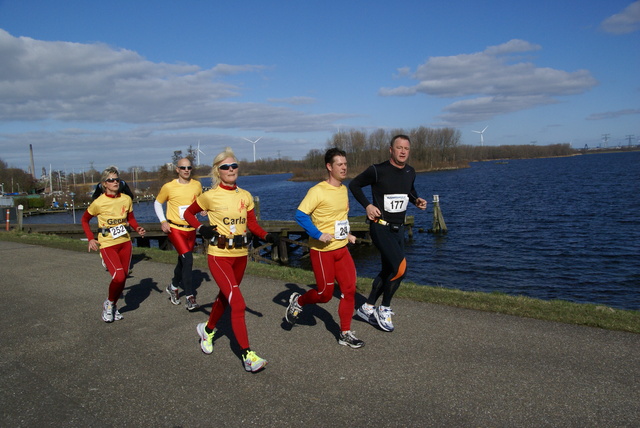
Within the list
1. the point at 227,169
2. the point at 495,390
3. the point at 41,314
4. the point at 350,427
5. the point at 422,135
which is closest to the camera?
the point at 350,427

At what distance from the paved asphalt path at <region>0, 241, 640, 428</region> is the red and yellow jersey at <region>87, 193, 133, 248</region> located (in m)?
1.17

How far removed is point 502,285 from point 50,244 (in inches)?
600

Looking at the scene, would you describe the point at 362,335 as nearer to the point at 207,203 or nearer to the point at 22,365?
the point at 207,203

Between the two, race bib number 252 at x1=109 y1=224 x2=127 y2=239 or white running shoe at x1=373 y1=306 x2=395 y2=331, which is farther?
race bib number 252 at x1=109 y1=224 x2=127 y2=239

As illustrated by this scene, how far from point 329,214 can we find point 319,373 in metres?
1.81

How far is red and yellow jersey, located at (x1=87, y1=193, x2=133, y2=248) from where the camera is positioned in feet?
23.1

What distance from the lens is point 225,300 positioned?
5.60 m

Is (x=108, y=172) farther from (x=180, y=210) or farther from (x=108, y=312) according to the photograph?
(x=108, y=312)

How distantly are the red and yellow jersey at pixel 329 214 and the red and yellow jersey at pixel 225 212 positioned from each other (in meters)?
0.74

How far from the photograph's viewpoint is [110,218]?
7.05 metres

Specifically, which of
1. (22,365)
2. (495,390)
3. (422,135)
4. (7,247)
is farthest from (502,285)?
(422,135)

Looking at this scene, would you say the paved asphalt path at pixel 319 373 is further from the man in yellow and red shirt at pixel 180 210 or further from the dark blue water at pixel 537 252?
the dark blue water at pixel 537 252

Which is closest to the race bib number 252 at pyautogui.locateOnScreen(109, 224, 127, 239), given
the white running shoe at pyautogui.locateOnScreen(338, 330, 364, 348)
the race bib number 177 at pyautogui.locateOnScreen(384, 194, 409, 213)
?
the white running shoe at pyautogui.locateOnScreen(338, 330, 364, 348)

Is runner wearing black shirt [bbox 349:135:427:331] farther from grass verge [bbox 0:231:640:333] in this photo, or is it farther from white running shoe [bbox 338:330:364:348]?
grass verge [bbox 0:231:640:333]
